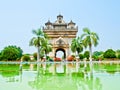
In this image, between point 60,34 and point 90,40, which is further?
point 60,34

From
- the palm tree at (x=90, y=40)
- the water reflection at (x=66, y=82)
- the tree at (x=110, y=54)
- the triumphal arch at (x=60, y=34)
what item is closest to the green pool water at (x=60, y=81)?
the water reflection at (x=66, y=82)

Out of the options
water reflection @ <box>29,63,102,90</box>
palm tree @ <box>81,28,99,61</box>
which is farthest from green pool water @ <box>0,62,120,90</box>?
palm tree @ <box>81,28,99,61</box>

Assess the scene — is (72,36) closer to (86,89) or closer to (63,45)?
(63,45)

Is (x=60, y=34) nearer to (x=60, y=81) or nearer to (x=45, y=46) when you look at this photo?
(x=45, y=46)

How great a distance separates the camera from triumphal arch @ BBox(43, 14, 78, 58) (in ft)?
228

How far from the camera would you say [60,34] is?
72.1m

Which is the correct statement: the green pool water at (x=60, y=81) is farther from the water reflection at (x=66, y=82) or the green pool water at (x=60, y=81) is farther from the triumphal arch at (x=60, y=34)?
the triumphal arch at (x=60, y=34)

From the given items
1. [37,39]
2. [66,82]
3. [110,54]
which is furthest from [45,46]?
[66,82]

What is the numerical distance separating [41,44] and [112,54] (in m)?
16.3

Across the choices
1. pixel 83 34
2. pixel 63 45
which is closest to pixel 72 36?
pixel 63 45

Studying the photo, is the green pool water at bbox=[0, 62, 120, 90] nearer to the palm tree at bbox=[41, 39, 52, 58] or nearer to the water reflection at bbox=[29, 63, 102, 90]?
the water reflection at bbox=[29, 63, 102, 90]

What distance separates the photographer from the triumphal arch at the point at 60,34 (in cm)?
6956

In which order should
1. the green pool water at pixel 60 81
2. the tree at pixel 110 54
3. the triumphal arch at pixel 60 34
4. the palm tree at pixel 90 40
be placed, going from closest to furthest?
the green pool water at pixel 60 81 → the palm tree at pixel 90 40 → the tree at pixel 110 54 → the triumphal arch at pixel 60 34

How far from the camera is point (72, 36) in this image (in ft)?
234
